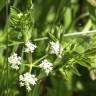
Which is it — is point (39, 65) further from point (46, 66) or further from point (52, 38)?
point (52, 38)

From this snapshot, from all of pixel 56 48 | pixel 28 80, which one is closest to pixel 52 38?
pixel 56 48

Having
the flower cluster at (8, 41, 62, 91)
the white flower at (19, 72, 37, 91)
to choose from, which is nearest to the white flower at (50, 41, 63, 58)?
the flower cluster at (8, 41, 62, 91)

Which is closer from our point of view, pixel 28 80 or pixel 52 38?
pixel 28 80

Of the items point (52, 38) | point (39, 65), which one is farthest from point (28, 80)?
point (52, 38)

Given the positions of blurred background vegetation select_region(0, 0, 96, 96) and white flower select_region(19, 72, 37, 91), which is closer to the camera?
white flower select_region(19, 72, 37, 91)

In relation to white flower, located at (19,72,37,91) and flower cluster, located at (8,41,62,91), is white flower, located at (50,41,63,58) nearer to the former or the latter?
flower cluster, located at (8,41,62,91)

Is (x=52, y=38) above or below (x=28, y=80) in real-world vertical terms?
above

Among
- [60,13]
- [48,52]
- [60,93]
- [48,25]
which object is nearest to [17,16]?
[48,52]

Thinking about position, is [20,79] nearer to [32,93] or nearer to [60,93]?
[32,93]
